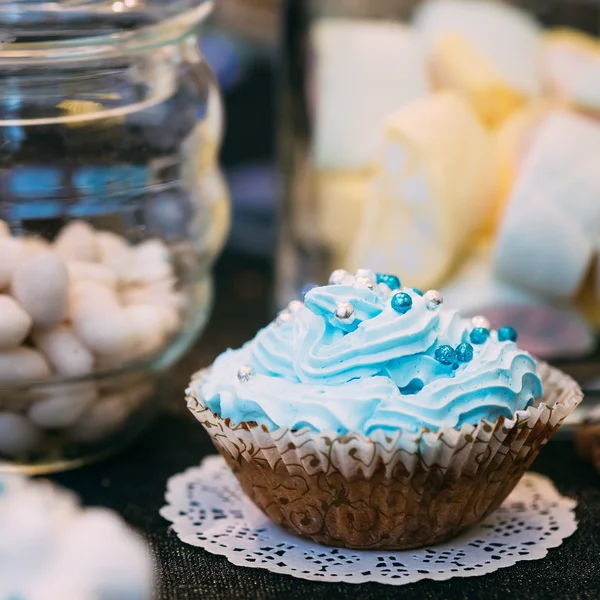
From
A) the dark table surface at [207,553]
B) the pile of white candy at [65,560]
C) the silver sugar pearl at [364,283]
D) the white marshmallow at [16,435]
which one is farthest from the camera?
the white marshmallow at [16,435]

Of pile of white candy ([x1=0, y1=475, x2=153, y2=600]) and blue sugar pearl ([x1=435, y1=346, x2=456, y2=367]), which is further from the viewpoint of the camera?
blue sugar pearl ([x1=435, y1=346, x2=456, y2=367])

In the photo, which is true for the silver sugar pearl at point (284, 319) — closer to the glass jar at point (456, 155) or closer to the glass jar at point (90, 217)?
the glass jar at point (90, 217)

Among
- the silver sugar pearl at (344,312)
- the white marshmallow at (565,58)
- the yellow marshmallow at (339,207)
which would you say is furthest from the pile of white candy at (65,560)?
the white marshmallow at (565,58)

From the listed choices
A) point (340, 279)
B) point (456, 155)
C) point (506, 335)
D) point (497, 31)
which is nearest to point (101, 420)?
point (340, 279)

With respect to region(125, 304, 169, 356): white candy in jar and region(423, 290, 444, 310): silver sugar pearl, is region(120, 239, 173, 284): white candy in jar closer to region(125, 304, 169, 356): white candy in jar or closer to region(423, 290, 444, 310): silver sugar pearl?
region(125, 304, 169, 356): white candy in jar

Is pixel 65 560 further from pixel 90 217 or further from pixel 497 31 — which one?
pixel 497 31

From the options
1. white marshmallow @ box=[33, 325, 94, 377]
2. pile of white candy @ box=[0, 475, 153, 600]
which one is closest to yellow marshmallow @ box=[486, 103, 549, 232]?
white marshmallow @ box=[33, 325, 94, 377]

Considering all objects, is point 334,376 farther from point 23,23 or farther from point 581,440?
point 23,23

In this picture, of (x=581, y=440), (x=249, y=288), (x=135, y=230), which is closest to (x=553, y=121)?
(x=581, y=440)
